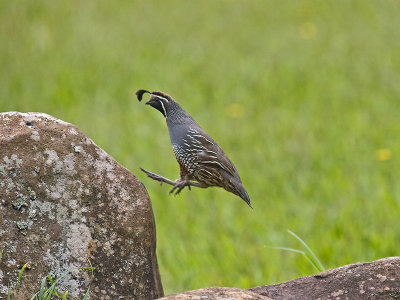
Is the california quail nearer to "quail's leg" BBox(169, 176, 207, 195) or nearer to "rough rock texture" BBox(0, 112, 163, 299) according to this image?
"quail's leg" BBox(169, 176, 207, 195)

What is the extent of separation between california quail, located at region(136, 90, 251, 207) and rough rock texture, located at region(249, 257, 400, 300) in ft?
2.08

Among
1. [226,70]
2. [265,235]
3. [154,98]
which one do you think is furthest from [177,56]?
[154,98]

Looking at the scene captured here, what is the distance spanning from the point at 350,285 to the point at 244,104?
6275 millimetres

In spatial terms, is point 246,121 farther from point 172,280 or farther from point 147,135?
point 172,280

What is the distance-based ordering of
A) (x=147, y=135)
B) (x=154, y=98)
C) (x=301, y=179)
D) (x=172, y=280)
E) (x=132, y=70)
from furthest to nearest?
(x=132, y=70) → (x=147, y=135) → (x=301, y=179) → (x=172, y=280) → (x=154, y=98)

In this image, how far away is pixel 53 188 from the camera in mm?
3105

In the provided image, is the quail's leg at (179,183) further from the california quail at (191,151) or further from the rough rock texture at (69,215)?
the rough rock texture at (69,215)

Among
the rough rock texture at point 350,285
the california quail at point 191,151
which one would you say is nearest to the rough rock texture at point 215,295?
the rough rock texture at point 350,285

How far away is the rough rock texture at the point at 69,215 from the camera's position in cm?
300

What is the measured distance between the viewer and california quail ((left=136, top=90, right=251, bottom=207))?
3375 mm

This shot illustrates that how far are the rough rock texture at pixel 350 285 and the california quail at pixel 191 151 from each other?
0.63 metres

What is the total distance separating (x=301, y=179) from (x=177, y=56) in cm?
414

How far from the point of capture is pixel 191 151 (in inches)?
132

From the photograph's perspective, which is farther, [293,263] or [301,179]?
[301,179]
